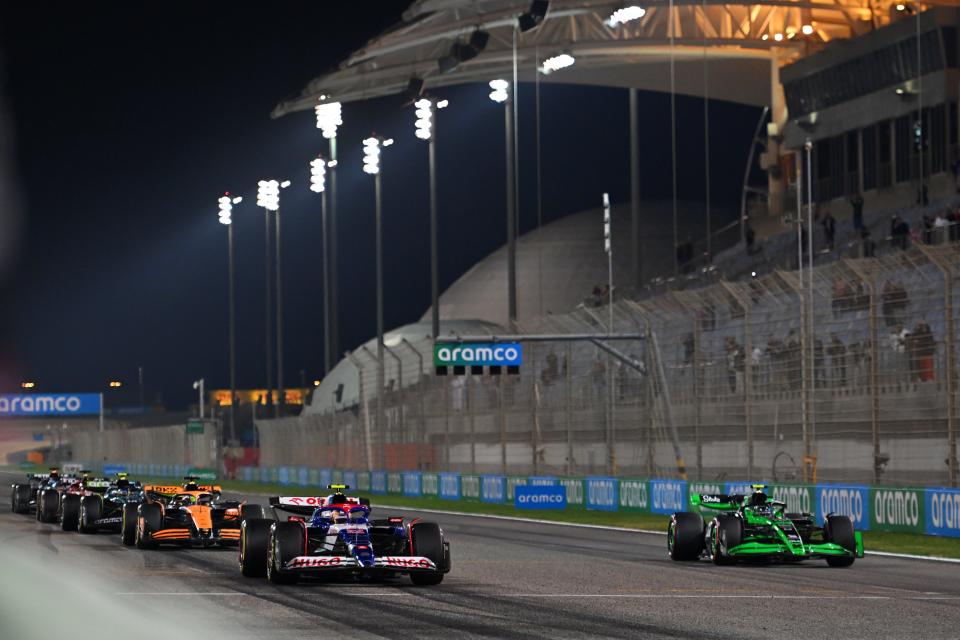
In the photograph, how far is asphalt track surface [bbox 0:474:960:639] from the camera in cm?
1381

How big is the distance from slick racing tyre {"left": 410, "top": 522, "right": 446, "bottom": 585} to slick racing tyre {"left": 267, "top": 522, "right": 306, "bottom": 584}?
45.3 inches

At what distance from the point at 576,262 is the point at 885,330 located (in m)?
84.3

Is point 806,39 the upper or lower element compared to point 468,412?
upper

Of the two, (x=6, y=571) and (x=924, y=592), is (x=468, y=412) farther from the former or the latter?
(x=6, y=571)

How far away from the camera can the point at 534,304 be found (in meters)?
111

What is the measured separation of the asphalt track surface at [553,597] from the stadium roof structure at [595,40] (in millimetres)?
35369

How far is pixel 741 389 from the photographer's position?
33062 millimetres

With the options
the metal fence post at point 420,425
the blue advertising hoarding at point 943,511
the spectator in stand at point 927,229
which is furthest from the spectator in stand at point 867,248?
the blue advertising hoarding at point 943,511

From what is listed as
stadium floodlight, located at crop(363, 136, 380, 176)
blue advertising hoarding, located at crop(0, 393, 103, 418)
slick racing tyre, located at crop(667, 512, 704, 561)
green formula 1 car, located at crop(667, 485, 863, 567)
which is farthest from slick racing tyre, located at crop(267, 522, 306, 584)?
blue advertising hoarding, located at crop(0, 393, 103, 418)

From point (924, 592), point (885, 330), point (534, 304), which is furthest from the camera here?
point (534, 304)

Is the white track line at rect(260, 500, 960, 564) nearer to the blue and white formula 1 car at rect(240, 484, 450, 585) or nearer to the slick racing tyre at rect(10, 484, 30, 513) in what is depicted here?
the blue and white formula 1 car at rect(240, 484, 450, 585)

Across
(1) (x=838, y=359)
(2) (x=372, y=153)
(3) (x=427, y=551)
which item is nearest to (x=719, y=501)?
(3) (x=427, y=551)

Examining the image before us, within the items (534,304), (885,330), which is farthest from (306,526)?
(534,304)

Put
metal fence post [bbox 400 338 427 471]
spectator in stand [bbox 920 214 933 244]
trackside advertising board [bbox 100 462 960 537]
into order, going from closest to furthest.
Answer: trackside advertising board [bbox 100 462 960 537] < spectator in stand [bbox 920 214 933 244] < metal fence post [bbox 400 338 427 471]
